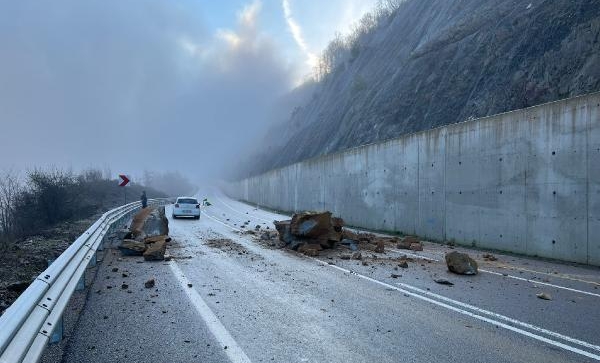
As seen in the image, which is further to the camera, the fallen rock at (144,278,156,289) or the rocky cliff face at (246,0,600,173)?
the rocky cliff face at (246,0,600,173)

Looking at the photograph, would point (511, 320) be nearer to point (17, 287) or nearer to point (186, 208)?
point (17, 287)

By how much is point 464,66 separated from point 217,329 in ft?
96.9

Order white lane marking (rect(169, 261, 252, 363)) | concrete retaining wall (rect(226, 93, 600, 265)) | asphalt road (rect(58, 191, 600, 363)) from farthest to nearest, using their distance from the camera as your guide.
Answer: concrete retaining wall (rect(226, 93, 600, 265)) → asphalt road (rect(58, 191, 600, 363)) → white lane marking (rect(169, 261, 252, 363))

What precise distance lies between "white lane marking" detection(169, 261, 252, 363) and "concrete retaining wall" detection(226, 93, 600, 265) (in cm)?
895

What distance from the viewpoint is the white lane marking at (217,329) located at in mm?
4977

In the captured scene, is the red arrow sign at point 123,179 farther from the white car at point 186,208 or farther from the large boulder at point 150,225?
the large boulder at point 150,225

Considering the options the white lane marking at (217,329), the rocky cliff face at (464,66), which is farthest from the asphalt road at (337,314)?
the rocky cliff face at (464,66)

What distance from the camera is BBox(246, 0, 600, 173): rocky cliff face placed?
71.2 ft

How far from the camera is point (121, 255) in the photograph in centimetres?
1282

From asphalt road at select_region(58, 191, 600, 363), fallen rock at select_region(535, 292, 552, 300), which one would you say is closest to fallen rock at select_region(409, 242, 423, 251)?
asphalt road at select_region(58, 191, 600, 363)

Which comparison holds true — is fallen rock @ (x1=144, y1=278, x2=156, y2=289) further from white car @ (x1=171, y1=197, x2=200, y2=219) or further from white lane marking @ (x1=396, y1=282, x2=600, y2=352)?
white car @ (x1=171, y1=197, x2=200, y2=219)

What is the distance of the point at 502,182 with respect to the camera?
1388 cm

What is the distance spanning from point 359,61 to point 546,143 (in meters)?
54.7

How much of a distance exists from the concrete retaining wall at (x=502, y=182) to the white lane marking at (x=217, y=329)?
29.3ft
